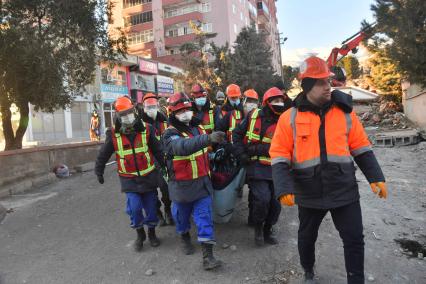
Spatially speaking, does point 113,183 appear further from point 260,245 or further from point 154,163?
point 260,245

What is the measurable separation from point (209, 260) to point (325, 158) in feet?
5.42

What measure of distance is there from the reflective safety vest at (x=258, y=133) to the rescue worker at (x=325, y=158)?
1283 mm

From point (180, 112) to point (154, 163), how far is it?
4.18 feet

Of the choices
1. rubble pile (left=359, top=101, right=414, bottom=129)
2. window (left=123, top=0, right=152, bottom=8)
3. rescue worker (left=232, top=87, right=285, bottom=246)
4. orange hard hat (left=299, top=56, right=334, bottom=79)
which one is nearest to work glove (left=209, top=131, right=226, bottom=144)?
orange hard hat (left=299, top=56, right=334, bottom=79)

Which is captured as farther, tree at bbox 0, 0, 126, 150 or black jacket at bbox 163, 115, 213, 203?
tree at bbox 0, 0, 126, 150

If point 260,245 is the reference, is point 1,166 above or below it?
above

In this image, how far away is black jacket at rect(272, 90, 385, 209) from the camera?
118 inches

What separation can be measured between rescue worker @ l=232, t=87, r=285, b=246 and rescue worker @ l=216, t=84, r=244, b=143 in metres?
0.84

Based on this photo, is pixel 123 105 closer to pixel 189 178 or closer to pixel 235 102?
pixel 189 178

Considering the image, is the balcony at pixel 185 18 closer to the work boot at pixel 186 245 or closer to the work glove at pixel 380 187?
the work boot at pixel 186 245

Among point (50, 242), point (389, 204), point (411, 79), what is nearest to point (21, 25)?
point (50, 242)

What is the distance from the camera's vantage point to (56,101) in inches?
A: 438

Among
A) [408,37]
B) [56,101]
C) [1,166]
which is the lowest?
[1,166]

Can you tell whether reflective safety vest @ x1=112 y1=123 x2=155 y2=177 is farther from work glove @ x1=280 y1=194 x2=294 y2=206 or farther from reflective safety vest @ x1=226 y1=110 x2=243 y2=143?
work glove @ x1=280 y1=194 x2=294 y2=206
